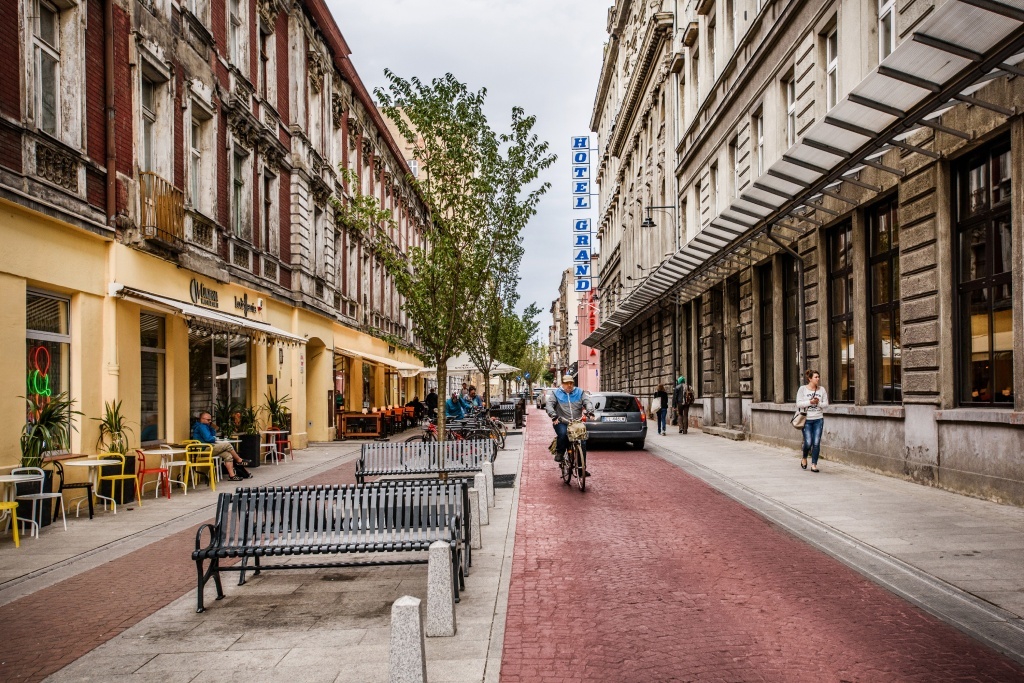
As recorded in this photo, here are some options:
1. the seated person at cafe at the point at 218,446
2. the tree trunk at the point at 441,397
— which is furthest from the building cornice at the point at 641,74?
the seated person at cafe at the point at 218,446

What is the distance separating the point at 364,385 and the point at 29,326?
74.2 ft

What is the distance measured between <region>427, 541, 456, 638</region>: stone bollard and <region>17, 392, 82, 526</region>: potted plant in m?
6.90

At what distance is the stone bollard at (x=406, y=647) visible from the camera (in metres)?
4.03

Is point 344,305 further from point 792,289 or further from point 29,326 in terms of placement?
point 29,326

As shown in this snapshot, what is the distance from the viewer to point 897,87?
962 cm

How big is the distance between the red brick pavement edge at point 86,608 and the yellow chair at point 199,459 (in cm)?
535

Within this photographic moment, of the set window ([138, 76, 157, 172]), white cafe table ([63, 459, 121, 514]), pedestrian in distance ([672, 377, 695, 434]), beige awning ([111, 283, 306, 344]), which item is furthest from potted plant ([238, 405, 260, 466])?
pedestrian in distance ([672, 377, 695, 434])

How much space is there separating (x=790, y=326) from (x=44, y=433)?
15.0 metres

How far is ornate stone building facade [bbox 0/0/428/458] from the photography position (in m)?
11.5

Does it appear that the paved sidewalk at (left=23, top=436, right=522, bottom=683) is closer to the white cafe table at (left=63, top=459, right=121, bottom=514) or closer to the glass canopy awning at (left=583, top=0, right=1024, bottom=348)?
the white cafe table at (left=63, top=459, right=121, bottom=514)

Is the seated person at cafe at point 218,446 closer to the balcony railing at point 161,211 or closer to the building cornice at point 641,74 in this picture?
the balcony railing at point 161,211

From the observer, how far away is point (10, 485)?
33.0 feet

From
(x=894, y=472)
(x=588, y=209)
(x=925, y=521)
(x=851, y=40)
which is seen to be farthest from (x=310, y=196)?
(x=588, y=209)

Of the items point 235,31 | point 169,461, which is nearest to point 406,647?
point 169,461
